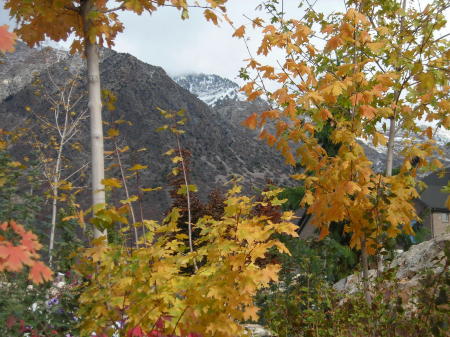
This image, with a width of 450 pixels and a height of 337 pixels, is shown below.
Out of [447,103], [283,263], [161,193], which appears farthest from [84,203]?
[447,103]

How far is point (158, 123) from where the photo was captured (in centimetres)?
7156

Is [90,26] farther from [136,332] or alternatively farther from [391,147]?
[391,147]

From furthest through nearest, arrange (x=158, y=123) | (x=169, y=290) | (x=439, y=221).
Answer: (x=158, y=123)
(x=439, y=221)
(x=169, y=290)

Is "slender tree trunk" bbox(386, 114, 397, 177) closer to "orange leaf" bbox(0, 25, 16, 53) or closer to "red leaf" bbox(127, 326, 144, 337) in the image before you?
"red leaf" bbox(127, 326, 144, 337)

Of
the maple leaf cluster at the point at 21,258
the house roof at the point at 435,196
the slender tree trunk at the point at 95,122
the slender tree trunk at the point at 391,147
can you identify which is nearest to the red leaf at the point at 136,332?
the slender tree trunk at the point at 95,122

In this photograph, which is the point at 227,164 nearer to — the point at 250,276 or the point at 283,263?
the point at 283,263

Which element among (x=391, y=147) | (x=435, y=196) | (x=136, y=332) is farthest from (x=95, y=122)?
(x=435, y=196)

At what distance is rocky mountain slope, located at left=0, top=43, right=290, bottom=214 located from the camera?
6156cm

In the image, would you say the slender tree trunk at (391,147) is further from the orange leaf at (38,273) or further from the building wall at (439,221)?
the building wall at (439,221)

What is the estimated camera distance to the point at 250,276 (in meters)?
2.46

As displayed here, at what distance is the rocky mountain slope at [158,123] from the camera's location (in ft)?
202

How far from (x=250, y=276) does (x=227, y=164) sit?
211 feet

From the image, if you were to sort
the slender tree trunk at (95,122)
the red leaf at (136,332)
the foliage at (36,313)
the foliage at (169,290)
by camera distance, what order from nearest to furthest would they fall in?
1. the foliage at (169,290)
2. the red leaf at (136,332)
3. the foliage at (36,313)
4. the slender tree trunk at (95,122)

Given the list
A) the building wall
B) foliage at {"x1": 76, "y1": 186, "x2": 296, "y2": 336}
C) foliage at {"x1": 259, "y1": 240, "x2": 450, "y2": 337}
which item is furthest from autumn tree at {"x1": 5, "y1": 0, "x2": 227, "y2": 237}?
the building wall
